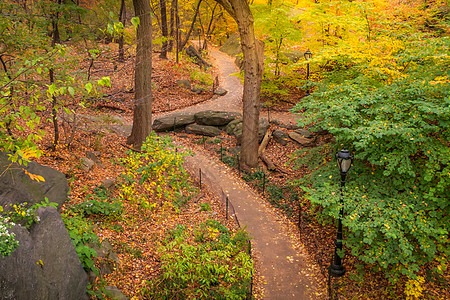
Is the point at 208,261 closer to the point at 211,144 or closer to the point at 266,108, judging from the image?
the point at 211,144

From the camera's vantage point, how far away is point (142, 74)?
11.6 m

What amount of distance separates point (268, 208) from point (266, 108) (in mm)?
10413

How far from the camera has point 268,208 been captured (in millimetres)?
11336

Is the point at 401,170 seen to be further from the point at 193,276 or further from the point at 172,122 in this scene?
the point at 172,122

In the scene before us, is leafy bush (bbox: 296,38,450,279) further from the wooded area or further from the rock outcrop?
the rock outcrop

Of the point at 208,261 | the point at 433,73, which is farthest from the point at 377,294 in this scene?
the point at 433,73

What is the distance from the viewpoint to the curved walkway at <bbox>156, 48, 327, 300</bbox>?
792 centimetres

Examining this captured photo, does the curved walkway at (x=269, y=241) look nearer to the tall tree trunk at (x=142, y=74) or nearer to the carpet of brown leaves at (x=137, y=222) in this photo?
the carpet of brown leaves at (x=137, y=222)

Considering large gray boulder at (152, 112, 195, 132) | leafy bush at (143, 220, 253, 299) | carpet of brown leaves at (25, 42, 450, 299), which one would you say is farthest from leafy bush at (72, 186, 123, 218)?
large gray boulder at (152, 112, 195, 132)

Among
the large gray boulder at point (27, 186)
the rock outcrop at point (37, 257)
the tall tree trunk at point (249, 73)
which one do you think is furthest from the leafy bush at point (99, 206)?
the tall tree trunk at point (249, 73)

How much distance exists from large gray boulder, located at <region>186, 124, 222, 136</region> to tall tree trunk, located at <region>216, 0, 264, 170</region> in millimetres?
3395

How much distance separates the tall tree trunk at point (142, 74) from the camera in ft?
35.9

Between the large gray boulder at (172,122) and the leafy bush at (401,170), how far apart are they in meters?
9.73

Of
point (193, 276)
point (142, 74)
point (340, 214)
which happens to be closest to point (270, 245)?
point (340, 214)
